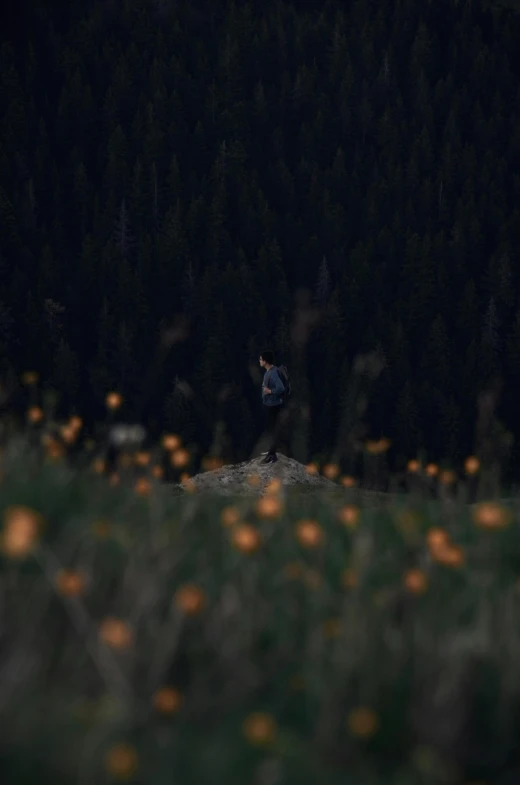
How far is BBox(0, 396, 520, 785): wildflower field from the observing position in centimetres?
283

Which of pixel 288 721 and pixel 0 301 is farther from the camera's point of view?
pixel 0 301

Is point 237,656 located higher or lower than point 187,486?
lower

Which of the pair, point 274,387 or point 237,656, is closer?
point 237,656

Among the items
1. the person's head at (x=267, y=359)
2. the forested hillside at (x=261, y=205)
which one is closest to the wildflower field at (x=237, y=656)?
the person's head at (x=267, y=359)

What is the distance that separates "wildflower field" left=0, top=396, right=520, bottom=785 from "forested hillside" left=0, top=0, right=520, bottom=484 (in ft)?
209

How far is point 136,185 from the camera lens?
347ft

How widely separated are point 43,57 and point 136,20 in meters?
13.7

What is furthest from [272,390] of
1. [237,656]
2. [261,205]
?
[261,205]

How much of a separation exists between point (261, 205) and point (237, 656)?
344ft

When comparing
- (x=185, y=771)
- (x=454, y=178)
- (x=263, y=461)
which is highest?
(x=454, y=178)

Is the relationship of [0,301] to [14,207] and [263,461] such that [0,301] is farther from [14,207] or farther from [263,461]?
[263,461]

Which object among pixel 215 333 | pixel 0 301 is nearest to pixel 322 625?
pixel 0 301

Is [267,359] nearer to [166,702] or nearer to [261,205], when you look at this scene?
[166,702]

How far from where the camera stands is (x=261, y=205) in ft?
349
